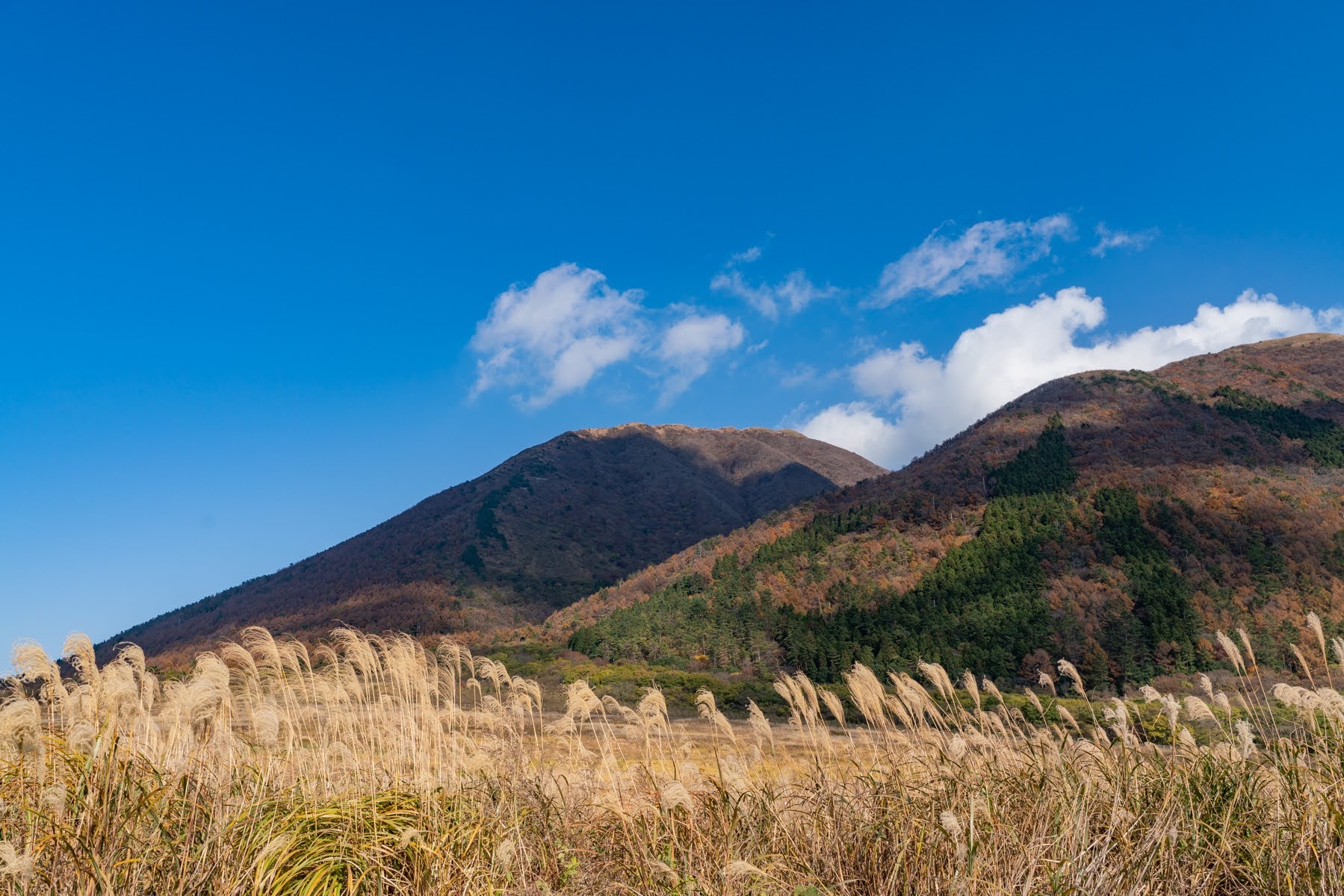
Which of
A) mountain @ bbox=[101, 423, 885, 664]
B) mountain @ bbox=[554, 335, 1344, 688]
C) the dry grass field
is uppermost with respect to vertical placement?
mountain @ bbox=[101, 423, 885, 664]

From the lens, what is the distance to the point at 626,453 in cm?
11650

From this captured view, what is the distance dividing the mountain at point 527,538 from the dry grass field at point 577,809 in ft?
121

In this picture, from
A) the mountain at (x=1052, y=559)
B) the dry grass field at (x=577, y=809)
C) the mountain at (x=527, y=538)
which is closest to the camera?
the dry grass field at (x=577, y=809)

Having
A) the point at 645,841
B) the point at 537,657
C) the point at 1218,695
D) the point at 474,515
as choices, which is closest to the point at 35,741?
the point at 645,841

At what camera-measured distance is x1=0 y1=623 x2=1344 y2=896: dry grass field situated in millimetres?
3637

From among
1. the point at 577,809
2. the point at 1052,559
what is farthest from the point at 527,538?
the point at 577,809

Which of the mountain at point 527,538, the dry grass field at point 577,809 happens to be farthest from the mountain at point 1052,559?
the dry grass field at point 577,809

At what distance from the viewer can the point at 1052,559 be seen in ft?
126

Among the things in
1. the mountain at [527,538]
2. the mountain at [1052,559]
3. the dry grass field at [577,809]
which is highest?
the mountain at [527,538]

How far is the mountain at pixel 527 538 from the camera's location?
59219 millimetres

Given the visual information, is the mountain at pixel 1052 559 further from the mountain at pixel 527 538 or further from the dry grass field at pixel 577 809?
the dry grass field at pixel 577 809

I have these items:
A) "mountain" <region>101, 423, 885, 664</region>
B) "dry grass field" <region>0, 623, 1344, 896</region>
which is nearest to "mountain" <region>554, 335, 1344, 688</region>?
"mountain" <region>101, 423, 885, 664</region>

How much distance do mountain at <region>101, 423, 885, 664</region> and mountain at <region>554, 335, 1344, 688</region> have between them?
57.3 feet

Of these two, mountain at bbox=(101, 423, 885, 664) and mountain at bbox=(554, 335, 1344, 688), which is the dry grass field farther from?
mountain at bbox=(101, 423, 885, 664)
